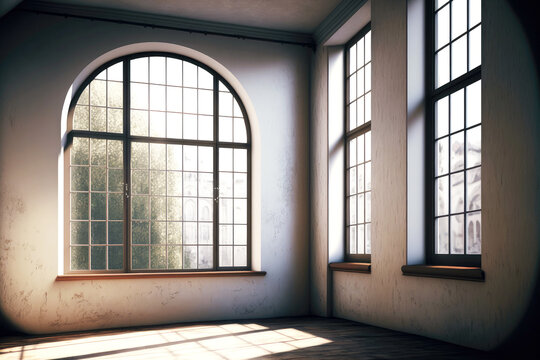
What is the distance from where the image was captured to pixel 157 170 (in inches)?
239

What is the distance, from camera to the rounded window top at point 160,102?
588cm

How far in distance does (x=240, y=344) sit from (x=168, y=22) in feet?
13.1

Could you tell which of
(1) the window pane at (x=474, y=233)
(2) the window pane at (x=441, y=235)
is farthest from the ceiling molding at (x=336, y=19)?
(1) the window pane at (x=474, y=233)

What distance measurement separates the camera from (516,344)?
323 centimetres

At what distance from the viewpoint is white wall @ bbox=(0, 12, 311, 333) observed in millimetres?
5254

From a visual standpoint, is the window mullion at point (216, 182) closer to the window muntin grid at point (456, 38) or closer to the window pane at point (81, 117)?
the window pane at point (81, 117)

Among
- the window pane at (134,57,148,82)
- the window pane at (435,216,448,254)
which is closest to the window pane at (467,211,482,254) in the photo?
the window pane at (435,216,448,254)

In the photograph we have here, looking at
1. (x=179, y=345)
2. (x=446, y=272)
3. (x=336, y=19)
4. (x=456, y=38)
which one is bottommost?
(x=179, y=345)

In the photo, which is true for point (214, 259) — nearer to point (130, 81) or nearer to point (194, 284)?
point (194, 284)

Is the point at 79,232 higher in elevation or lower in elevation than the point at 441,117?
lower

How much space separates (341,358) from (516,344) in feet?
4.01

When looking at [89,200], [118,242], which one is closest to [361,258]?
[118,242]

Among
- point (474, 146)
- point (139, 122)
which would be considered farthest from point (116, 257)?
point (474, 146)

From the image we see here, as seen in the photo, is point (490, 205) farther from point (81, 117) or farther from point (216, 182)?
point (81, 117)
